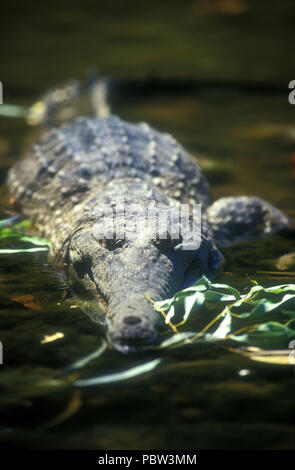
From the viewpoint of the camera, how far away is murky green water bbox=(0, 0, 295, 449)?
2.63 meters

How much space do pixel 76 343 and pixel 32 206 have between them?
264 centimetres

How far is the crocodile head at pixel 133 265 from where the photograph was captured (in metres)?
3.12

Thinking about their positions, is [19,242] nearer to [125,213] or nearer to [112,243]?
[125,213]

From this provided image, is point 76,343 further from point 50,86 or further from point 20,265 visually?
point 50,86

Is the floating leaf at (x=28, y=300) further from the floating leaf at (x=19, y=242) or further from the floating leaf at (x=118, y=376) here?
the floating leaf at (x=118, y=376)

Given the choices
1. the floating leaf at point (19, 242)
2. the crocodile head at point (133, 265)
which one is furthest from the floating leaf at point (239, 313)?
the floating leaf at point (19, 242)

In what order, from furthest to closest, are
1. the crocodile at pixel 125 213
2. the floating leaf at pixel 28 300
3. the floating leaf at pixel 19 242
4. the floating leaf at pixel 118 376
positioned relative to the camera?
1. the floating leaf at pixel 19 242
2. the floating leaf at pixel 28 300
3. the crocodile at pixel 125 213
4. the floating leaf at pixel 118 376

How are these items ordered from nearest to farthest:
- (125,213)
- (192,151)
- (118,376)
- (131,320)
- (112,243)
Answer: (118,376) < (131,320) < (112,243) < (125,213) < (192,151)

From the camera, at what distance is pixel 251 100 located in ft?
33.0

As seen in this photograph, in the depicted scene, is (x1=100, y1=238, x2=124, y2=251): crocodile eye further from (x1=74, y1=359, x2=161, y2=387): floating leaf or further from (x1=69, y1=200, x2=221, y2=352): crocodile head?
(x1=74, y1=359, x2=161, y2=387): floating leaf

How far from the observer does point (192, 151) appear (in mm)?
7828

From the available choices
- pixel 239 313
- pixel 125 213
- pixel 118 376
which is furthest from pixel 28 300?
pixel 239 313

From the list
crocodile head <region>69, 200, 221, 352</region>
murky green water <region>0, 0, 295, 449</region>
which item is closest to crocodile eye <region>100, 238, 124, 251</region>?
crocodile head <region>69, 200, 221, 352</region>

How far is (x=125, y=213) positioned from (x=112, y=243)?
0.42 metres
